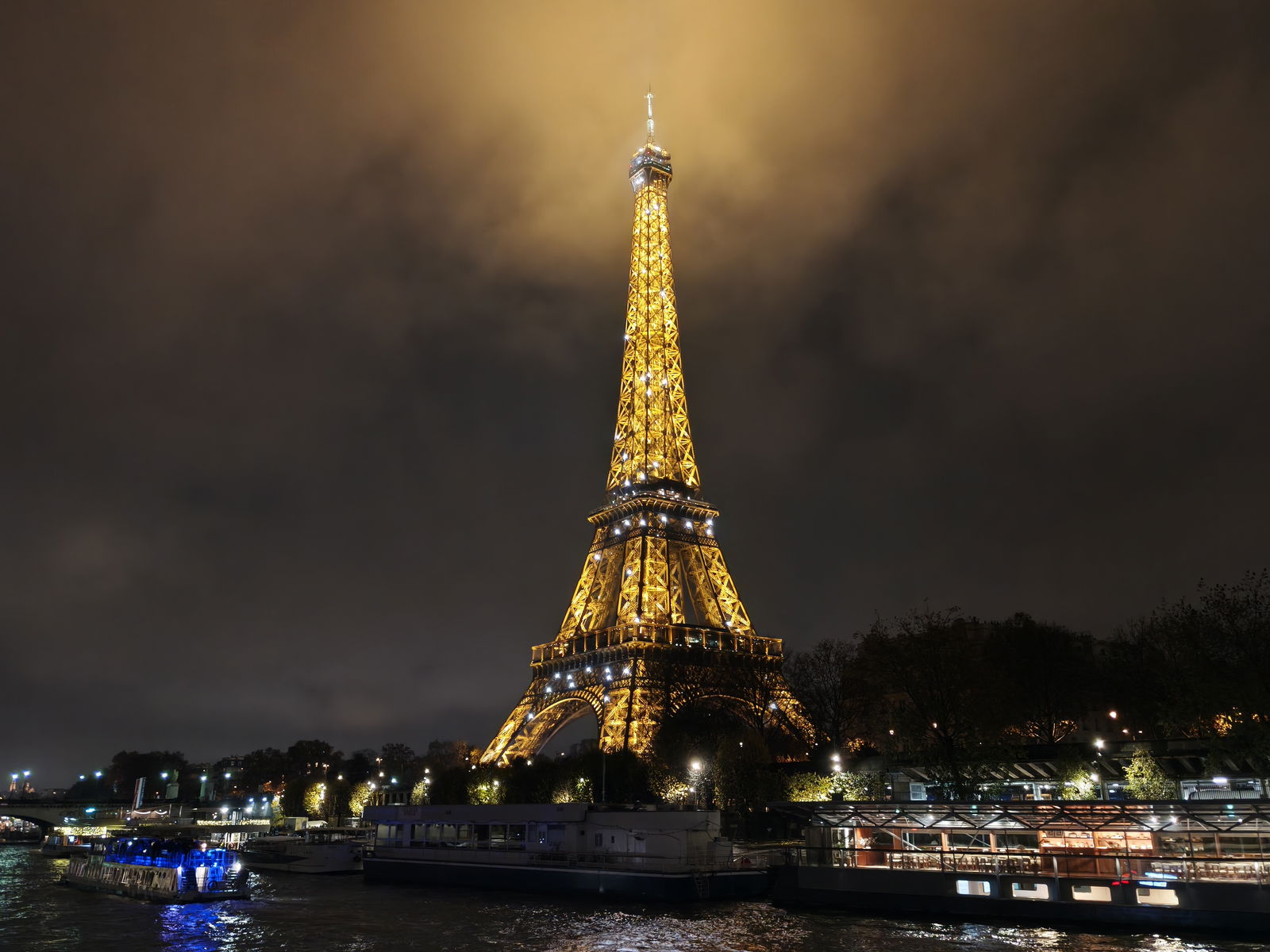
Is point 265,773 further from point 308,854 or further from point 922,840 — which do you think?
point 922,840

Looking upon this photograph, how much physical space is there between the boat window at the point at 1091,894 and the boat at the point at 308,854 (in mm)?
46367

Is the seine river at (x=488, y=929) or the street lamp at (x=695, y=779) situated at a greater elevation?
the street lamp at (x=695, y=779)

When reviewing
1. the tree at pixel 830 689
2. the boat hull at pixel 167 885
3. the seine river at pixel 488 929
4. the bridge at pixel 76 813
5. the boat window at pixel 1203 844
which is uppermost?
the tree at pixel 830 689

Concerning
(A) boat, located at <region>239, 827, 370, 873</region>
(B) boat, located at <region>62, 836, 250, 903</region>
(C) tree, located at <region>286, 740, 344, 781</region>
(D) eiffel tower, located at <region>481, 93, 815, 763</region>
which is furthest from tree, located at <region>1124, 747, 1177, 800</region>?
(C) tree, located at <region>286, 740, 344, 781</region>

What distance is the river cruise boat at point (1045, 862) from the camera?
108 ft

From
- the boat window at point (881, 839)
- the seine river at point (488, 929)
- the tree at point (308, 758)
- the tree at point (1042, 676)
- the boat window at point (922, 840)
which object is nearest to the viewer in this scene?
the seine river at point (488, 929)

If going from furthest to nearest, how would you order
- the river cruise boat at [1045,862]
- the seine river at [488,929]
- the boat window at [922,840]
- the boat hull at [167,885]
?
the boat hull at [167,885] < the boat window at [922,840] < the river cruise boat at [1045,862] < the seine river at [488,929]

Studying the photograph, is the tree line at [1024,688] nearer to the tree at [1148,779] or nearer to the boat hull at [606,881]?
the tree at [1148,779]

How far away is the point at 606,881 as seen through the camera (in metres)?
44.6

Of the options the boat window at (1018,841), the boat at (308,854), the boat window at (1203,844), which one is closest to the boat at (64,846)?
the boat at (308,854)

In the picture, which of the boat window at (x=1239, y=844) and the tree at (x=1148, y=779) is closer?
the boat window at (x=1239, y=844)

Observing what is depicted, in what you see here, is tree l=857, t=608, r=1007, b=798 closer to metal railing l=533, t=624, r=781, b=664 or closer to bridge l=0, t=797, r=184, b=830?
metal railing l=533, t=624, r=781, b=664

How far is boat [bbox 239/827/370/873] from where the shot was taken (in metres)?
63.2

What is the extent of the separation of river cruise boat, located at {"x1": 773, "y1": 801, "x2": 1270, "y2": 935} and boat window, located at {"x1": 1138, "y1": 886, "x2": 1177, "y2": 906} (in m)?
0.04
